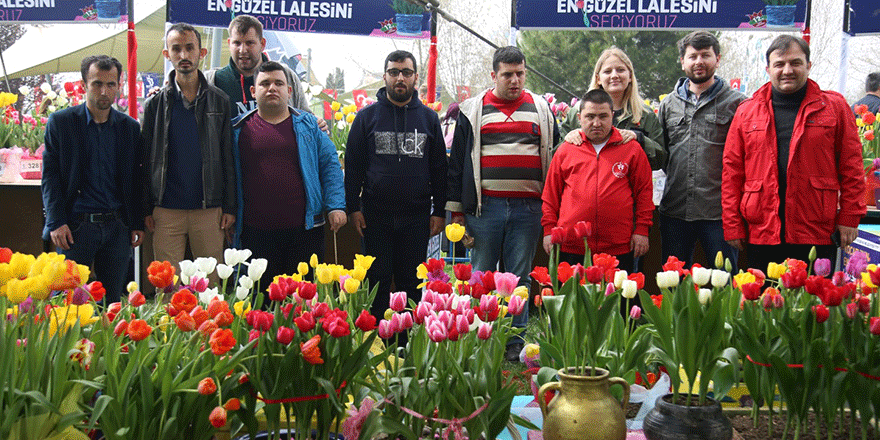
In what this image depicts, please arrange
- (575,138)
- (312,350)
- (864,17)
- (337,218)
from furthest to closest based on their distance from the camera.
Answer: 1. (864,17)
2. (337,218)
3. (575,138)
4. (312,350)

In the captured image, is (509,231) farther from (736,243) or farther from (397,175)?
(736,243)

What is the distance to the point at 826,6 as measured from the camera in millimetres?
20875

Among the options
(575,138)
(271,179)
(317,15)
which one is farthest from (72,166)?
(317,15)

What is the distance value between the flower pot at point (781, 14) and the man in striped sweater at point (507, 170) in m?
2.49

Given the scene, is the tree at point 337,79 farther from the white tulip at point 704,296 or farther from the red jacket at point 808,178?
the white tulip at point 704,296

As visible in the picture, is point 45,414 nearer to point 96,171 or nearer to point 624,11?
point 96,171

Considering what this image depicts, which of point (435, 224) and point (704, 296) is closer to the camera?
point (704, 296)

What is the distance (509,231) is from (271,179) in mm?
1136

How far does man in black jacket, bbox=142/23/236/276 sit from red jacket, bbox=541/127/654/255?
1.49 metres

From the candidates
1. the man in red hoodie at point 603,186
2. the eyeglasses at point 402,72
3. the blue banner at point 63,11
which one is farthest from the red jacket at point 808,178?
A: the blue banner at point 63,11

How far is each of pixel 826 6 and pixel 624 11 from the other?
18.3m

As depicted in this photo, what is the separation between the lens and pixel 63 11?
6.00m

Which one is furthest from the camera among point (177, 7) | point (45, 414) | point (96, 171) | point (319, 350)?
point (177, 7)

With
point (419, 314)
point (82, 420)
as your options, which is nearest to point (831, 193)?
point (419, 314)
